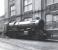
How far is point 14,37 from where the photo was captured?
1191 mm

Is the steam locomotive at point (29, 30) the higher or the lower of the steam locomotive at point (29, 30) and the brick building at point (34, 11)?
the lower

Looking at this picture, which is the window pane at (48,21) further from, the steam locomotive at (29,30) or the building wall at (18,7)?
the building wall at (18,7)

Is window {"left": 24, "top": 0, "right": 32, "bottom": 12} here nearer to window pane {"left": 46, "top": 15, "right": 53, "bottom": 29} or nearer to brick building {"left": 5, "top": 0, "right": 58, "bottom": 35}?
brick building {"left": 5, "top": 0, "right": 58, "bottom": 35}

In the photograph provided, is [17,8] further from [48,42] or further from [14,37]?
[48,42]

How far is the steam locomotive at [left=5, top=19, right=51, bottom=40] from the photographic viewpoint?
40.7 inches

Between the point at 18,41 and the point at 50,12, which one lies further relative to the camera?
the point at 18,41

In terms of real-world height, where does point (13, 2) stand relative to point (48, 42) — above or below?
above

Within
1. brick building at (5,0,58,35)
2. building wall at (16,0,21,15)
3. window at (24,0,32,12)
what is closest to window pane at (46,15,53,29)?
brick building at (5,0,58,35)

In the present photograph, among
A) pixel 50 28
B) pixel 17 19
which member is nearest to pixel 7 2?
pixel 17 19

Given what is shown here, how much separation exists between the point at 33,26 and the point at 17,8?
0.29m

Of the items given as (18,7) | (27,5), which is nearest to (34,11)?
(27,5)

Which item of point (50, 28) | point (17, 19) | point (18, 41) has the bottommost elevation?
point (18, 41)

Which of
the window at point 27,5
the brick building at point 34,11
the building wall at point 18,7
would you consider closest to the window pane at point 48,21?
the brick building at point 34,11

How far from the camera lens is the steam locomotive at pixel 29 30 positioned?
1034mm
